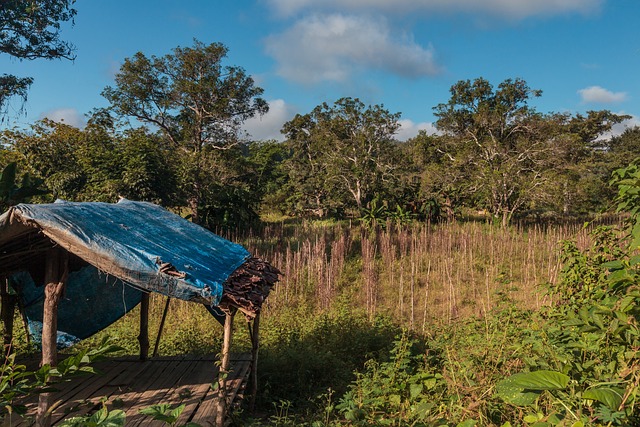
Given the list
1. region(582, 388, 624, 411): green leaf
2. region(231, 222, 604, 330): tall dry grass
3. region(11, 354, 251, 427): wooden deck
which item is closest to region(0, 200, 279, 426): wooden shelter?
region(11, 354, 251, 427): wooden deck

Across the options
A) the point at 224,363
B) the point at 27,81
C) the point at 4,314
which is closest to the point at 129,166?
the point at 27,81

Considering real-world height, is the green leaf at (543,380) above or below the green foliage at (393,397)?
above

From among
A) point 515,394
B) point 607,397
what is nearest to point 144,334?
point 515,394

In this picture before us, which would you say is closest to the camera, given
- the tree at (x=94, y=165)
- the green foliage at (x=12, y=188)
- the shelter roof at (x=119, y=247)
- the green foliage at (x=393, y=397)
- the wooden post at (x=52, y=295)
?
the shelter roof at (x=119, y=247)

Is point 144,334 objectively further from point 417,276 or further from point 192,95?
point 192,95

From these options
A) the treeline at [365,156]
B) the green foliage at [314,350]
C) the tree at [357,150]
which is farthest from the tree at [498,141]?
the green foliage at [314,350]

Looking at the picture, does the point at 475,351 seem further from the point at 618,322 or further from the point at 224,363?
the point at 224,363

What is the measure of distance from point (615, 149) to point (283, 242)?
23652 mm

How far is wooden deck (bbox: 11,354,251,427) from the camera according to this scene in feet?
10.9

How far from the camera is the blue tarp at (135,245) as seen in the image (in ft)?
9.36

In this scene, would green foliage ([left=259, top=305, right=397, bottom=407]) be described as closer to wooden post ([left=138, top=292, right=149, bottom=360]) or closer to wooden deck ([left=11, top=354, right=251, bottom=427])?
wooden deck ([left=11, top=354, right=251, bottom=427])

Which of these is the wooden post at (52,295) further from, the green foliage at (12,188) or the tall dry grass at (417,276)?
the tall dry grass at (417,276)

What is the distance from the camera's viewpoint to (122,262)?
9.47 feet

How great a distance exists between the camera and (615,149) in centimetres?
2519
